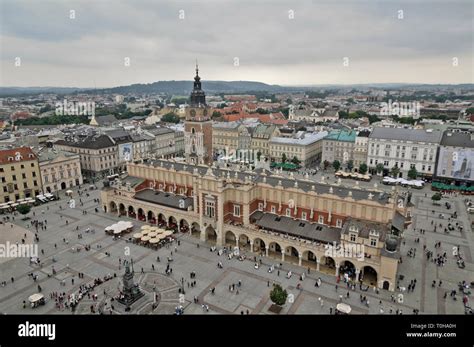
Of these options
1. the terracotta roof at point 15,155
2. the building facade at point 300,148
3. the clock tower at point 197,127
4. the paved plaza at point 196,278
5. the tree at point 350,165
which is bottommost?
the paved plaza at point 196,278

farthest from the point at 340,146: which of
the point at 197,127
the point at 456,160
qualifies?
the point at 197,127

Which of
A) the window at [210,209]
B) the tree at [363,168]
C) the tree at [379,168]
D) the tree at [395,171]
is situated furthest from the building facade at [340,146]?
the window at [210,209]

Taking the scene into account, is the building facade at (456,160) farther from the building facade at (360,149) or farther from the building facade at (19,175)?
the building facade at (19,175)

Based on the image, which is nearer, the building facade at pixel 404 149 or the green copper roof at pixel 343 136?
the building facade at pixel 404 149

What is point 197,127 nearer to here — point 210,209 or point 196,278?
point 210,209

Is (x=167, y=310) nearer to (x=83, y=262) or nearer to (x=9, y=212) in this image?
(x=83, y=262)
